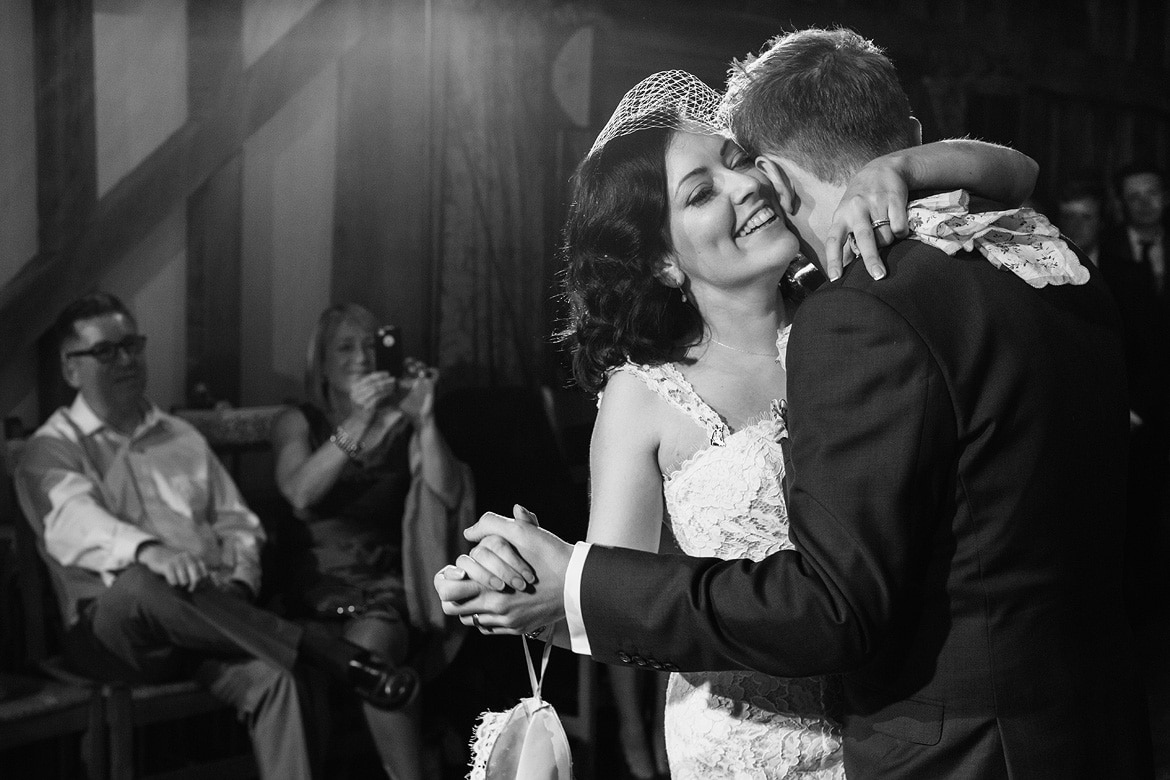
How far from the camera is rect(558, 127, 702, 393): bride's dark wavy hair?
1.78m

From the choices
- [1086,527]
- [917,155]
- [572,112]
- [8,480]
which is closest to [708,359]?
[917,155]

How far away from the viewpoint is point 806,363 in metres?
1.16

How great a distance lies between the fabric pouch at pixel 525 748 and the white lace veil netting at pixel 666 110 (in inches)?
30.5

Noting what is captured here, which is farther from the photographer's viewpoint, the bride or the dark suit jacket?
the bride

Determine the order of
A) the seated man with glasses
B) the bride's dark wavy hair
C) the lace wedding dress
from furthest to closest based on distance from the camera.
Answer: the seated man with glasses < the bride's dark wavy hair < the lace wedding dress

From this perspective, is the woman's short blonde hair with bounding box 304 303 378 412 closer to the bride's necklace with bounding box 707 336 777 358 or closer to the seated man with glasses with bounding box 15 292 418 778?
the seated man with glasses with bounding box 15 292 418 778

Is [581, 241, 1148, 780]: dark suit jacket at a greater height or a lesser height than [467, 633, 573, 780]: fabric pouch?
greater

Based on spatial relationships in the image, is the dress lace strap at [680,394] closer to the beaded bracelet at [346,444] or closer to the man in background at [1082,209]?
the beaded bracelet at [346,444]

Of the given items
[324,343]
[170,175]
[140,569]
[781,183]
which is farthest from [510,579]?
[170,175]

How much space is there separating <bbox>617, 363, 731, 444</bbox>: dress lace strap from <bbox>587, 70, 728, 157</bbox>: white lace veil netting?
0.34 metres

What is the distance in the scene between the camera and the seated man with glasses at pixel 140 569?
Result: 290cm

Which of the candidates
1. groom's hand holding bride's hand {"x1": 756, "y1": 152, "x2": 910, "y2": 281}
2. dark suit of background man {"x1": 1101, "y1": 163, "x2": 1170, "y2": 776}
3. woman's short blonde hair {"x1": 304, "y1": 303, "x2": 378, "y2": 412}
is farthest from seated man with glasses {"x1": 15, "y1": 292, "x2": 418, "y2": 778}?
dark suit of background man {"x1": 1101, "y1": 163, "x2": 1170, "y2": 776}

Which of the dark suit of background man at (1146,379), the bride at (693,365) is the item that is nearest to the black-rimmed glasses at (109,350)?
the bride at (693,365)

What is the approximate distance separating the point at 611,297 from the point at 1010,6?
5.31 metres
